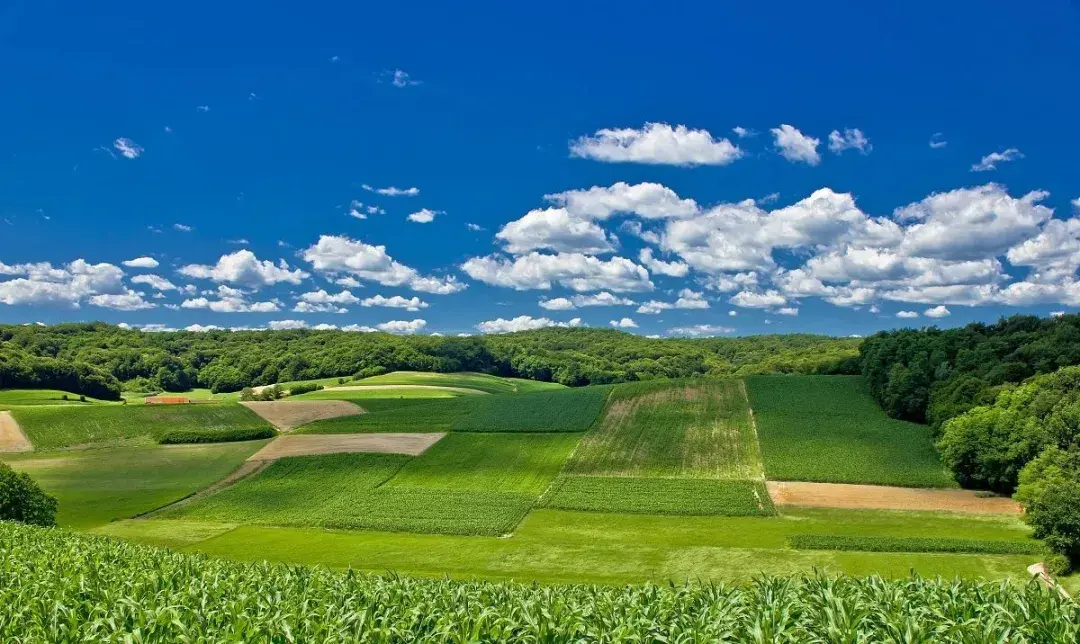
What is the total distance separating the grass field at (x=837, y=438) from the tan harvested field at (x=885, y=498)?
147 cm

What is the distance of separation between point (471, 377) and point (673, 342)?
74579 millimetres

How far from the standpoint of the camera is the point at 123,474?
59688 millimetres

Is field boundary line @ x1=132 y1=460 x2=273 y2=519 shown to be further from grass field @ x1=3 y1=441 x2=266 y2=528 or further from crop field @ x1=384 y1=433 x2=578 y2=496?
crop field @ x1=384 y1=433 x2=578 y2=496

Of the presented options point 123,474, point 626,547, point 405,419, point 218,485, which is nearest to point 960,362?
point 626,547

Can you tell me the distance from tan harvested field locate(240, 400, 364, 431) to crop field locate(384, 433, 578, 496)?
64.8ft

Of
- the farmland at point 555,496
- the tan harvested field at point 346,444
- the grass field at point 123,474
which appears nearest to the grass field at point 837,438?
the farmland at point 555,496

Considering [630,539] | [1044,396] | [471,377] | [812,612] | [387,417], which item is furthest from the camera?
[471,377]

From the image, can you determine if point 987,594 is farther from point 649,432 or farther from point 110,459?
A: point 110,459

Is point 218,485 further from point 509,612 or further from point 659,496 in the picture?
point 509,612

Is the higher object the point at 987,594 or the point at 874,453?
the point at 987,594

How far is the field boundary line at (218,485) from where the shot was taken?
51.5 m

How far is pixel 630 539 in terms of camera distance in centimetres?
4244

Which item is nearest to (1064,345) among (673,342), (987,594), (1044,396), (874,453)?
(1044,396)

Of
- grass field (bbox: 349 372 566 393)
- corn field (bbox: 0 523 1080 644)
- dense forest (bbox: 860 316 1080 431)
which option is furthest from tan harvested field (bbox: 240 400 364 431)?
corn field (bbox: 0 523 1080 644)
